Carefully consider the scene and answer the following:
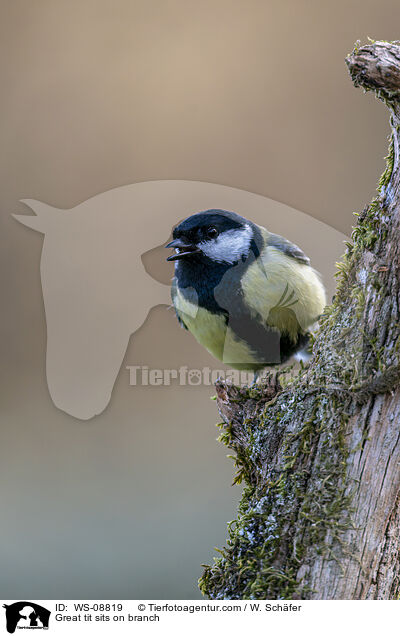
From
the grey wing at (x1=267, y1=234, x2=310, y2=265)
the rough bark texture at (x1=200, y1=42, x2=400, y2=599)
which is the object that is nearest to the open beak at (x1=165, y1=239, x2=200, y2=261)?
the grey wing at (x1=267, y1=234, x2=310, y2=265)

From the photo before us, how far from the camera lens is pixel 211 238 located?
1621 millimetres

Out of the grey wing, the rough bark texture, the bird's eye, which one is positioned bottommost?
the rough bark texture

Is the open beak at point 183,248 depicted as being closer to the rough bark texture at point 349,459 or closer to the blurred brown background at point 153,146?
the rough bark texture at point 349,459

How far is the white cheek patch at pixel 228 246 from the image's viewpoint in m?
1.62

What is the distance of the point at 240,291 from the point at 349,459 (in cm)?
68

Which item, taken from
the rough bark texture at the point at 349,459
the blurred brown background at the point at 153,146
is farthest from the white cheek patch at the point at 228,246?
the blurred brown background at the point at 153,146

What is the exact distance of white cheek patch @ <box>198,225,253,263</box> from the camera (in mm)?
1623

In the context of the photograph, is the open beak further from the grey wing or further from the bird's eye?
the grey wing

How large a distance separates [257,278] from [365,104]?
1.99 m

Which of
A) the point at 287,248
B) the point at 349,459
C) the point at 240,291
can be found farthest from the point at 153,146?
the point at 349,459

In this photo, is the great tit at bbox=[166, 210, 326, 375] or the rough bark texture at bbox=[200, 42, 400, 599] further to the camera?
the great tit at bbox=[166, 210, 326, 375]

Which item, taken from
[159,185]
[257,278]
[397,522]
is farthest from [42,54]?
[397,522]

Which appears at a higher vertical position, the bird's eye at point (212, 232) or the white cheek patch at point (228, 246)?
the bird's eye at point (212, 232)

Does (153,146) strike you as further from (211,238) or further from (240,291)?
(240,291)
